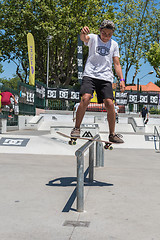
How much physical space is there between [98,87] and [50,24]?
33926mm

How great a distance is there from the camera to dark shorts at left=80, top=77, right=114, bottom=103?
435 cm

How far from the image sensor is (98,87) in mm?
4496

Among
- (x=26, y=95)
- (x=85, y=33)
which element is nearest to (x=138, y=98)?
(x=26, y=95)

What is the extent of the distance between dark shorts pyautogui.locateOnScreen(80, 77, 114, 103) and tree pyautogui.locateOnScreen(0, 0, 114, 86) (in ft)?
109

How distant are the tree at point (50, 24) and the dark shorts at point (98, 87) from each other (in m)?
33.1

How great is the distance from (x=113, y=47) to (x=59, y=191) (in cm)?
232

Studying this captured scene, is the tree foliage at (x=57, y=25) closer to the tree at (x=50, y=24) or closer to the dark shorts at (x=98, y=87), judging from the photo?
the tree at (x=50, y=24)

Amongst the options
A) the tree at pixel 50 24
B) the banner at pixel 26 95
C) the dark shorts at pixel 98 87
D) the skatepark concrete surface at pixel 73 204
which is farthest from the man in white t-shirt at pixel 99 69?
the tree at pixel 50 24

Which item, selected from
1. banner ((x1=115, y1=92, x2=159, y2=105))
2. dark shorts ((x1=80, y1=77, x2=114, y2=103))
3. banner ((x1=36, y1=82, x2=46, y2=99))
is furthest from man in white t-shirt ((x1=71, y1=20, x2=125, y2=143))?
→ banner ((x1=115, y1=92, x2=159, y2=105))

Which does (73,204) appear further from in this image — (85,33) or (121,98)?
(121,98)

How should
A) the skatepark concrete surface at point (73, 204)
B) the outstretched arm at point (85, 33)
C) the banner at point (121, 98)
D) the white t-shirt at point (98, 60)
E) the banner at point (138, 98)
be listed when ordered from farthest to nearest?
the banner at point (121, 98) → the banner at point (138, 98) → the white t-shirt at point (98, 60) → the outstretched arm at point (85, 33) → the skatepark concrete surface at point (73, 204)

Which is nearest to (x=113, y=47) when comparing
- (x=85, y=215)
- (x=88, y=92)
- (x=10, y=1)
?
(x=88, y=92)

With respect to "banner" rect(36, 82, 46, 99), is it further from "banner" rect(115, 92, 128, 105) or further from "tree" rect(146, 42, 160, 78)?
"tree" rect(146, 42, 160, 78)

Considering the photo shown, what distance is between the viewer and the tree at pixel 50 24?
36.4 meters
